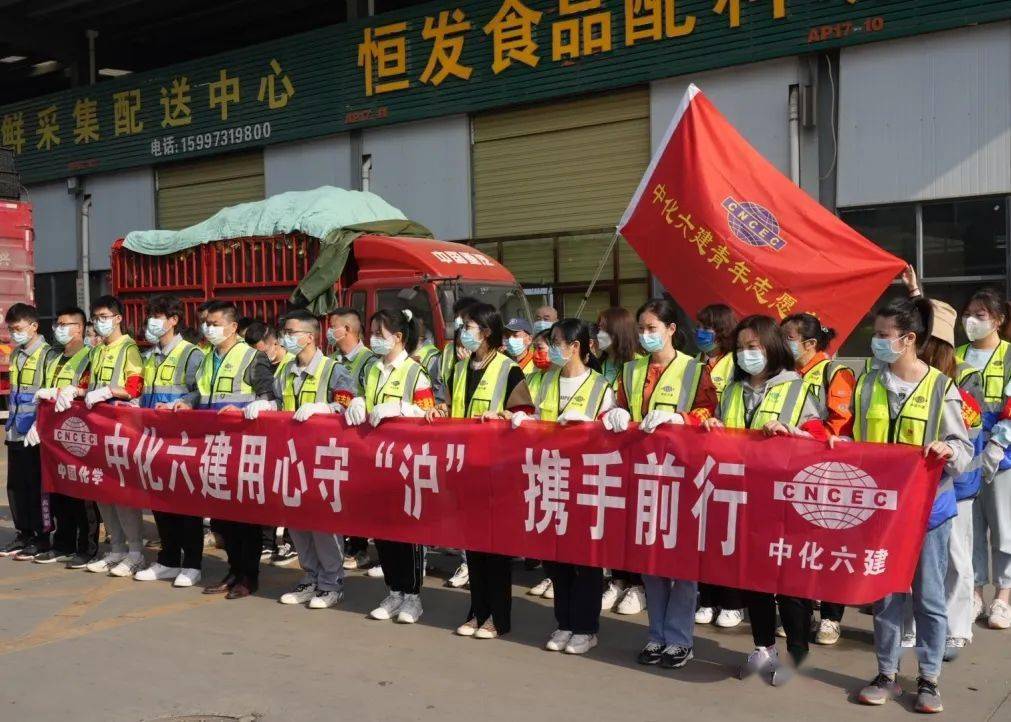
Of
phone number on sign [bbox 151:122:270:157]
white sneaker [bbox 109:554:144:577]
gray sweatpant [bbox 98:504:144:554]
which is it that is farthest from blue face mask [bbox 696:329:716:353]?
phone number on sign [bbox 151:122:270:157]

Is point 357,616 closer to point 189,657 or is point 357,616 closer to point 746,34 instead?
point 189,657

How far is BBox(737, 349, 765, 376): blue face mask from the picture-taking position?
4996mm

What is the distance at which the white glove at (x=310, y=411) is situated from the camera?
20.9ft

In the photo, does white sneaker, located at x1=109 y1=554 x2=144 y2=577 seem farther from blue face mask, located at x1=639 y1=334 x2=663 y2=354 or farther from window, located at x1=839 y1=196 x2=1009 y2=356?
window, located at x1=839 y1=196 x2=1009 y2=356

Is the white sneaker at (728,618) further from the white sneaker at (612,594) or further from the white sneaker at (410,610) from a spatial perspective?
the white sneaker at (410,610)

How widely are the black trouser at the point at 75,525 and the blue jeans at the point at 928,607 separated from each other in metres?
5.61

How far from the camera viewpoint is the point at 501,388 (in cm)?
592

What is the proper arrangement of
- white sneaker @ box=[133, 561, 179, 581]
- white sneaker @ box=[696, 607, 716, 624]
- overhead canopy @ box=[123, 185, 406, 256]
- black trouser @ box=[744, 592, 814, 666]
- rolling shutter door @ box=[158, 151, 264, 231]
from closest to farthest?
black trouser @ box=[744, 592, 814, 666] → white sneaker @ box=[696, 607, 716, 624] → white sneaker @ box=[133, 561, 179, 581] → overhead canopy @ box=[123, 185, 406, 256] → rolling shutter door @ box=[158, 151, 264, 231]

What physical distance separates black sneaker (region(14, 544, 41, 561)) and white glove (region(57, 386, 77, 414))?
1184mm

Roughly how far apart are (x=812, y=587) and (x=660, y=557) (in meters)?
0.74

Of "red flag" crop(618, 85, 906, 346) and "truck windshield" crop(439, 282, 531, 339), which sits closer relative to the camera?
"red flag" crop(618, 85, 906, 346)

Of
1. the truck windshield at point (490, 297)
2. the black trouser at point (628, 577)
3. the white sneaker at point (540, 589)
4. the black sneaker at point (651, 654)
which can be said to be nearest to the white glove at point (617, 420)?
the black sneaker at point (651, 654)

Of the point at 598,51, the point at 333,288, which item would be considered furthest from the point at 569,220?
the point at 333,288

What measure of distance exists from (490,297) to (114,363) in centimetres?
504
